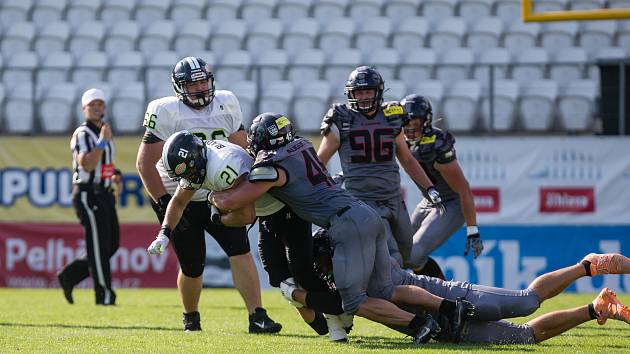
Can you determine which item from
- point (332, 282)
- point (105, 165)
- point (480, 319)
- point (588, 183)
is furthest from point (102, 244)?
point (588, 183)

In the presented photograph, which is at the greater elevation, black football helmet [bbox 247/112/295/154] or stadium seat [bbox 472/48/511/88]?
stadium seat [bbox 472/48/511/88]

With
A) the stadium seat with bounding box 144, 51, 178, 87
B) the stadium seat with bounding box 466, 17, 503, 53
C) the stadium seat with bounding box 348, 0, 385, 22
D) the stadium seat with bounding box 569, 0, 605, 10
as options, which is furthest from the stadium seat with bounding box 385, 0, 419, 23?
the stadium seat with bounding box 144, 51, 178, 87

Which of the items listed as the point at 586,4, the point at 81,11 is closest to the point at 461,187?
the point at 586,4

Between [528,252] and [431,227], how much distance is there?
4289mm

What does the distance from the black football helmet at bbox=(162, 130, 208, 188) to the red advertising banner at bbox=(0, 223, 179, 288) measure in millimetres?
6790

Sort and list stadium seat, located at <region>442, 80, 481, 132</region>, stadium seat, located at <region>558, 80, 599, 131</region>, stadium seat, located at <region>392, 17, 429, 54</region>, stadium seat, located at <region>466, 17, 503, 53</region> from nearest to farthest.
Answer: stadium seat, located at <region>558, 80, 599, 131</region> → stadium seat, located at <region>442, 80, 481, 132</region> → stadium seat, located at <region>466, 17, 503, 53</region> → stadium seat, located at <region>392, 17, 429, 54</region>

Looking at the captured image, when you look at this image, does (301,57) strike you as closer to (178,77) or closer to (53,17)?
(53,17)

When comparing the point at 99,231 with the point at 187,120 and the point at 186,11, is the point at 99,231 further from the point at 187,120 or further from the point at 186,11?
the point at 186,11

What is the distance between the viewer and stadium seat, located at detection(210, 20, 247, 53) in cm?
1477

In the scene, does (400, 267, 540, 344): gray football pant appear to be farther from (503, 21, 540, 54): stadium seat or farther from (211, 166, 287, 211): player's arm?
(503, 21, 540, 54): stadium seat

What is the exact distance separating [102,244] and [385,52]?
5.93m

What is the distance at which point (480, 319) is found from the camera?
19.1ft

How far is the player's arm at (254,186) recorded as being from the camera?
5.61 m

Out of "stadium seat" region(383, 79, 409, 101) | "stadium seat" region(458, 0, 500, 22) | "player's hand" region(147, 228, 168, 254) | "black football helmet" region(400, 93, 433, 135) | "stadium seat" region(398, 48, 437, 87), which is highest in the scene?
"stadium seat" region(458, 0, 500, 22)
